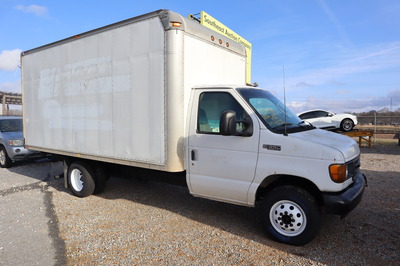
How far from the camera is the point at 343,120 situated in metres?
16.8

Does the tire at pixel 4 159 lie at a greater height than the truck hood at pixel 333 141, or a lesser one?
lesser

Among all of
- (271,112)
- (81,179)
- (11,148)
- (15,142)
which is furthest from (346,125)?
(11,148)

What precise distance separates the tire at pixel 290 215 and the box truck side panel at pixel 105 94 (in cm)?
172

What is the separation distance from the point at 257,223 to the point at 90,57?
4.32 metres

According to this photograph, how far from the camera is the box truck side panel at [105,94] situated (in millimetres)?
4484

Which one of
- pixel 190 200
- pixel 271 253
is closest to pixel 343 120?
pixel 190 200

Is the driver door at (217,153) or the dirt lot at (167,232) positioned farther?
the driver door at (217,153)

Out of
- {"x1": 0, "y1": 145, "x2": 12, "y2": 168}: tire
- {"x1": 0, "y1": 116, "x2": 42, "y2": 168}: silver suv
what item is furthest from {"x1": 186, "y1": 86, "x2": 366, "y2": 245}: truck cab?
{"x1": 0, "y1": 145, "x2": 12, "y2": 168}: tire

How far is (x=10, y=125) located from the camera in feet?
35.0

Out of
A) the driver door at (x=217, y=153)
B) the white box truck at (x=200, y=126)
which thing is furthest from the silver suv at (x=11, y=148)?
the driver door at (x=217, y=153)

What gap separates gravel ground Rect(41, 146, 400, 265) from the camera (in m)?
3.57

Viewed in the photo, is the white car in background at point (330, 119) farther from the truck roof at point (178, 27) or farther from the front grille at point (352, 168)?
the front grille at point (352, 168)

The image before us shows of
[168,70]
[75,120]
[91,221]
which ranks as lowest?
[91,221]

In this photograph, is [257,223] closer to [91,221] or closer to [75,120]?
[91,221]
